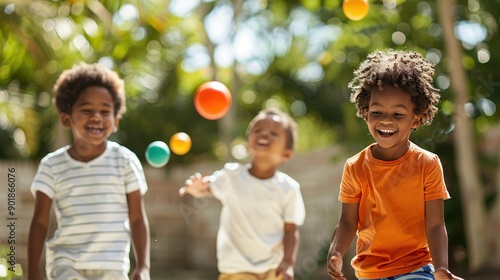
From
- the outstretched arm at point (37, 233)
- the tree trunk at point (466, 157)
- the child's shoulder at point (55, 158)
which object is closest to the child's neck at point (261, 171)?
the child's shoulder at point (55, 158)

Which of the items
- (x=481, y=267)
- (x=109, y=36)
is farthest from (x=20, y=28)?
(x=481, y=267)

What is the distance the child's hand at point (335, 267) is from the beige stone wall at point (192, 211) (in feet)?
20.9

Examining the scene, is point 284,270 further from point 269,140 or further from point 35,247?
point 35,247

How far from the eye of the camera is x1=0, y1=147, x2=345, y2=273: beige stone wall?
35.1 feet

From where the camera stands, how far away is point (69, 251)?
15.4 ft

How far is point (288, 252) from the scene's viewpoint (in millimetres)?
5617

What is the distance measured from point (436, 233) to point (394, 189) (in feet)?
0.89

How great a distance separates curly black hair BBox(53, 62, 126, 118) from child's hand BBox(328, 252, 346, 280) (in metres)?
1.86

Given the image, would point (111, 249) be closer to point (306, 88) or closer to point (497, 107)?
point (497, 107)

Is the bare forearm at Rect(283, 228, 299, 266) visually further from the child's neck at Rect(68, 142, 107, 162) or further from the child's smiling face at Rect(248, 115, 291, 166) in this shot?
the child's neck at Rect(68, 142, 107, 162)

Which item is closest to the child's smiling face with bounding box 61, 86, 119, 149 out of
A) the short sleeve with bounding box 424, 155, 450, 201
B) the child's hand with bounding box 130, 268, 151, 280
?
the child's hand with bounding box 130, 268, 151, 280

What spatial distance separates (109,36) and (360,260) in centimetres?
832

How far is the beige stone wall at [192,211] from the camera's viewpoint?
10711 mm

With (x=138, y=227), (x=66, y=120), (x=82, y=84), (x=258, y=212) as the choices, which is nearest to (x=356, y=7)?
(x=258, y=212)
